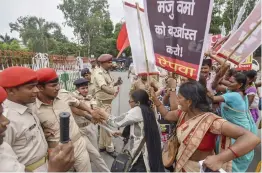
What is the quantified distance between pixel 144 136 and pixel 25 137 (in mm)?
1146

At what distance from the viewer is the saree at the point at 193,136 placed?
1836 millimetres

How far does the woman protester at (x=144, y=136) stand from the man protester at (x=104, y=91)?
80.1 inches

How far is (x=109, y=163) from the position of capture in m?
4.12

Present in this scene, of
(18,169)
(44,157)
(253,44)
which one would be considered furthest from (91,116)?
(253,44)

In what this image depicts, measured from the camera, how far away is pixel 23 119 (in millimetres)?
1907

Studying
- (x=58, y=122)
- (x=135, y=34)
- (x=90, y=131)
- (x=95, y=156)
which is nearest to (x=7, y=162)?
(x=58, y=122)

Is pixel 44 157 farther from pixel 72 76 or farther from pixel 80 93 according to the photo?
pixel 72 76

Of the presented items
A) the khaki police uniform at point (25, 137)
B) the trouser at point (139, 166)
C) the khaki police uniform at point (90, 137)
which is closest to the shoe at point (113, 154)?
the khaki police uniform at point (90, 137)

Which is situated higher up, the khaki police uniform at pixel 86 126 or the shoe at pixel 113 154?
the khaki police uniform at pixel 86 126

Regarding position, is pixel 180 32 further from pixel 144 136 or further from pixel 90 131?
pixel 90 131

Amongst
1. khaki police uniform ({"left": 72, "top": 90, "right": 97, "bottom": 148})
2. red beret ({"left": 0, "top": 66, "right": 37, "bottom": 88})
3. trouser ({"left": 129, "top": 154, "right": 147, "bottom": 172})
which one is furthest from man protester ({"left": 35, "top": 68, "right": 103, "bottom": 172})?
khaki police uniform ({"left": 72, "top": 90, "right": 97, "bottom": 148})

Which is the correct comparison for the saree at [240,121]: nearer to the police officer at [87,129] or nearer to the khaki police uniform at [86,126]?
the police officer at [87,129]

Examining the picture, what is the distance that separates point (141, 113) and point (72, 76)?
6.33 m

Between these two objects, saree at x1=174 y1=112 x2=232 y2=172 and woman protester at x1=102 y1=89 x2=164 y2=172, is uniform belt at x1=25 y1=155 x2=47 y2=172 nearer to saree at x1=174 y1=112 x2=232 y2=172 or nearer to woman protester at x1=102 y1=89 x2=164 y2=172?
woman protester at x1=102 y1=89 x2=164 y2=172
